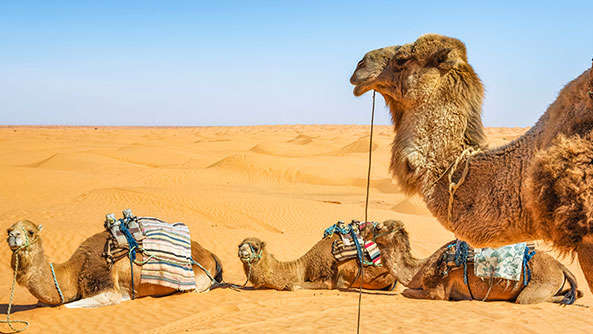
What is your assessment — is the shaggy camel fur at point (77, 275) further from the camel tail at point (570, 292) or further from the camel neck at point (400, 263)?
the camel tail at point (570, 292)

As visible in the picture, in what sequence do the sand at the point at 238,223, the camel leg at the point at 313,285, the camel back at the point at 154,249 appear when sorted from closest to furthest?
the sand at the point at 238,223, the camel back at the point at 154,249, the camel leg at the point at 313,285

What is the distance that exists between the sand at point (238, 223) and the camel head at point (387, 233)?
0.82 meters

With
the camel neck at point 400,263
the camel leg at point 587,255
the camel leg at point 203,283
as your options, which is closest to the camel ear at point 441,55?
the camel leg at point 587,255

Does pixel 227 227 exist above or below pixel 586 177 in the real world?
below

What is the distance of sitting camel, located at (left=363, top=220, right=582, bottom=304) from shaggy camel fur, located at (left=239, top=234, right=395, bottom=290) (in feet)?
2.08

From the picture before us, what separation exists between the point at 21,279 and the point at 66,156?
67.3 feet

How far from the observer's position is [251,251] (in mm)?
7773

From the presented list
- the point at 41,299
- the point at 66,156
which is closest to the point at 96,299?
the point at 41,299

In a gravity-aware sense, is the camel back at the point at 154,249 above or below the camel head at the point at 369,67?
below

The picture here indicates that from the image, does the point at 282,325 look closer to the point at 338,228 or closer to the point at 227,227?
the point at 338,228

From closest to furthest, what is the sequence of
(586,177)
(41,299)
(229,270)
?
(586,177) < (41,299) < (229,270)

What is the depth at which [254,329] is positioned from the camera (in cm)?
630

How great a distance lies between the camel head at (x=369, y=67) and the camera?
3291 mm

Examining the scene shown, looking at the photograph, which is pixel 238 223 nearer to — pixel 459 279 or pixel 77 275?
pixel 77 275
